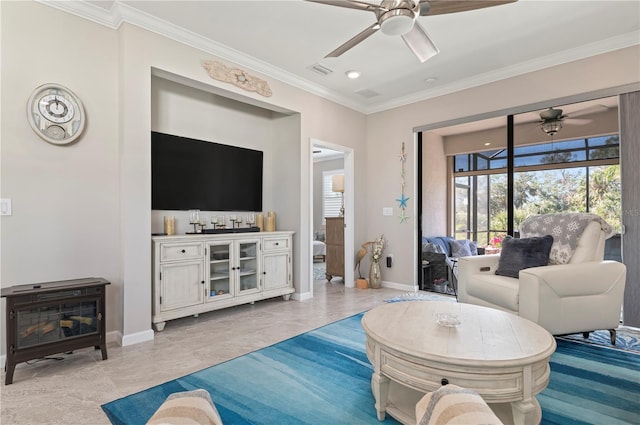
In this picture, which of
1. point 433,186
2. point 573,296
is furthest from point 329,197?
point 573,296

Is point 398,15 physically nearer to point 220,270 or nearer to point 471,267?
point 471,267

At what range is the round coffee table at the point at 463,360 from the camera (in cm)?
146

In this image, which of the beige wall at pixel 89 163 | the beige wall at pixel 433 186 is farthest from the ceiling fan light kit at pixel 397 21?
the beige wall at pixel 433 186

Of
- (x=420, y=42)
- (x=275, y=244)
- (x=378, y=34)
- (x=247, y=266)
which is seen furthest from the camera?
(x=275, y=244)

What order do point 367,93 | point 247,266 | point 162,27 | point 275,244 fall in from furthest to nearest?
point 367,93 < point 275,244 < point 247,266 < point 162,27

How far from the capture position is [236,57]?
3.60 meters

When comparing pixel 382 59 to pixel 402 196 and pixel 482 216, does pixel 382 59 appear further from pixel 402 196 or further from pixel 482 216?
pixel 482 216

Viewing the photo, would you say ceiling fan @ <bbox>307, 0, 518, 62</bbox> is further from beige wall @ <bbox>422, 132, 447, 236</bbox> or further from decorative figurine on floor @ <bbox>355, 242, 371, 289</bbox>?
decorative figurine on floor @ <bbox>355, 242, 371, 289</bbox>

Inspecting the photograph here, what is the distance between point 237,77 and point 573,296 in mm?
3735

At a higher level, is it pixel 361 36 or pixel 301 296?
pixel 361 36

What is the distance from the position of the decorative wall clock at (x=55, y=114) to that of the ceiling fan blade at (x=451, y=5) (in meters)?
2.79

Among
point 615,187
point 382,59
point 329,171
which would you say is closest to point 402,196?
point 382,59

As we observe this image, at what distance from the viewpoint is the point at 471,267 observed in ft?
10.9

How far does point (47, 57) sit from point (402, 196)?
13.7 feet
